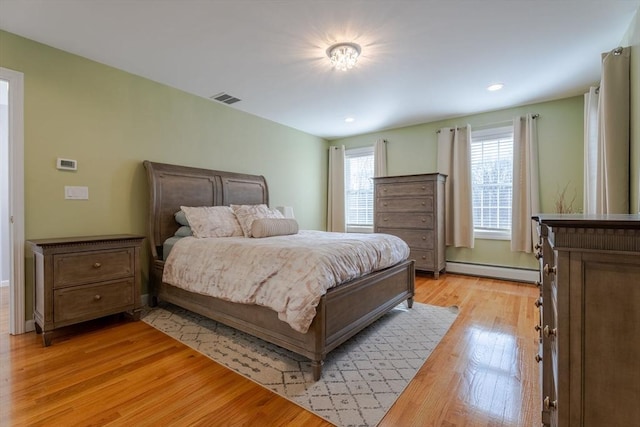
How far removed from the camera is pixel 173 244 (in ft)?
10.00

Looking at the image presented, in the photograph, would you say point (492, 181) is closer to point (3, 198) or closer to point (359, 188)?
point (359, 188)

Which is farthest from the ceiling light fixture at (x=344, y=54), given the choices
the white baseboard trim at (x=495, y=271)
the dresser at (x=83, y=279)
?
the white baseboard trim at (x=495, y=271)

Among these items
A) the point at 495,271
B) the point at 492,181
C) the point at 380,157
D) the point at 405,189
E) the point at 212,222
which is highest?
the point at 380,157

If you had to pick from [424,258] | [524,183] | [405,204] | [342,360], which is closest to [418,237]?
[424,258]

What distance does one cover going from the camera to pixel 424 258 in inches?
177

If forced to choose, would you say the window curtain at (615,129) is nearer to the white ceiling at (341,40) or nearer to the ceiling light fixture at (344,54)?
the white ceiling at (341,40)

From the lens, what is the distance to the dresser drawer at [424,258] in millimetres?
4449

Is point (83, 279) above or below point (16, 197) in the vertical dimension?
below

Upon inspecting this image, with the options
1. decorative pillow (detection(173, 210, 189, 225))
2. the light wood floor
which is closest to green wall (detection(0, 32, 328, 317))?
decorative pillow (detection(173, 210, 189, 225))

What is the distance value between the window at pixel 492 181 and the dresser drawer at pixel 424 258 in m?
0.87

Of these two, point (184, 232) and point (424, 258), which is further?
point (424, 258)

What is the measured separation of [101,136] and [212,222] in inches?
55.1

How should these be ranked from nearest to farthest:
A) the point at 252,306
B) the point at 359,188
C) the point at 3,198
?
the point at 252,306 → the point at 3,198 → the point at 359,188

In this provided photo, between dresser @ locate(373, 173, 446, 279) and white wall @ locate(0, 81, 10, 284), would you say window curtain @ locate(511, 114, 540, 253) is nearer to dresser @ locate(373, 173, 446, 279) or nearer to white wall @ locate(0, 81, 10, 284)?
dresser @ locate(373, 173, 446, 279)
